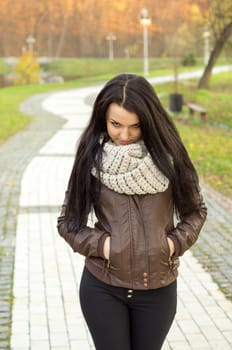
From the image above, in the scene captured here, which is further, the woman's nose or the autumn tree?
the autumn tree

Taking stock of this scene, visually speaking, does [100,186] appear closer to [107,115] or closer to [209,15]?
[107,115]

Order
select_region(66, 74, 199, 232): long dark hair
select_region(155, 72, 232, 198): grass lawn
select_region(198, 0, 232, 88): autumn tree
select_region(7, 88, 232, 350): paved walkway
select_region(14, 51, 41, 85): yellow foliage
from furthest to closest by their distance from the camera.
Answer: select_region(14, 51, 41, 85): yellow foliage
select_region(198, 0, 232, 88): autumn tree
select_region(155, 72, 232, 198): grass lawn
select_region(7, 88, 232, 350): paved walkway
select_region(66, 74, 199, 232): long dark hair

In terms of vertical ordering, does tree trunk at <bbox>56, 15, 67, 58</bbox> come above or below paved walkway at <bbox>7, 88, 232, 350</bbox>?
below

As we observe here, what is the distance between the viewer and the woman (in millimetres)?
2725

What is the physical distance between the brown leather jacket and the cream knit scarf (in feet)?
0.13

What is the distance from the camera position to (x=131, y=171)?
2.75 m

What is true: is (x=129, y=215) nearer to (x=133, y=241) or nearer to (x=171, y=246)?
(x=133, y=241)

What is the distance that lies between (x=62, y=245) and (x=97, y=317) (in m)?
4.74

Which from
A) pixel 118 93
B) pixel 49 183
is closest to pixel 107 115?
pixel 118 93

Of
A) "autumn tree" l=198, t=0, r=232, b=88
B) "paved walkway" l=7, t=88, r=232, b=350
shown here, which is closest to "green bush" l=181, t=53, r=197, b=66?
"autumn tree" l=198, t=0, r=232, b=88

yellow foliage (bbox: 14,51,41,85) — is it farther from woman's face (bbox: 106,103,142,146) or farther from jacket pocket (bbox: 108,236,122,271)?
jacket pocket (bbox: 108,236,122,271)

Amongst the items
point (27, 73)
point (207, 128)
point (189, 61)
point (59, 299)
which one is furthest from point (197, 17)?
point (59, 299)

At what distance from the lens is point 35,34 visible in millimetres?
108688

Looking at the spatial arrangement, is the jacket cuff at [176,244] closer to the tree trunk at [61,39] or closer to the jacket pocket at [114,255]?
the jacket pocket at [114,255]
